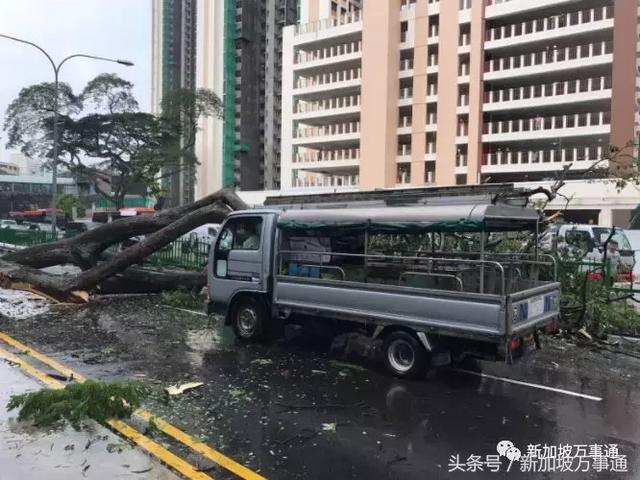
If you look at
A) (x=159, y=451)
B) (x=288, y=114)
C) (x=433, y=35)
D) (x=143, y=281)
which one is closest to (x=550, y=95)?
(x=433, y=35)

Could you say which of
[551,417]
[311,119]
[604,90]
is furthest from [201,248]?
[311,119]

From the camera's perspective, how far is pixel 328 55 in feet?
194

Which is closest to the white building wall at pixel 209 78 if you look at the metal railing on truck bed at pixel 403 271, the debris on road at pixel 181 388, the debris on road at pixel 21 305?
the debris on road at pixel 21 305

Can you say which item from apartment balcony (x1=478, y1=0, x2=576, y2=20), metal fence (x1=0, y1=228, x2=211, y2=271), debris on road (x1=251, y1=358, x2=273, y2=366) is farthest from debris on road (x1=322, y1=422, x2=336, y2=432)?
apartment balcony (x1=478, y1=0, x2=576, y2=20)

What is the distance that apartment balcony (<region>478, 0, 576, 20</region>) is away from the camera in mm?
42906

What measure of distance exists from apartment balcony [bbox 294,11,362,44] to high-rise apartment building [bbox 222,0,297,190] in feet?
126

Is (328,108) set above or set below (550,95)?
above

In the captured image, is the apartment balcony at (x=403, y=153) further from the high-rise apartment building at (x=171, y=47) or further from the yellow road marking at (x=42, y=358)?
the high-rise apartment building at (x=171, y=47)

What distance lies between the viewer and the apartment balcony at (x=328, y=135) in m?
55.4

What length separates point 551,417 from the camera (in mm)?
5781

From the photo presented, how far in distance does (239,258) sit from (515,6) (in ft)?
142

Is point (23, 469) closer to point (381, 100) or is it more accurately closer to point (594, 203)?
point (594, 203)

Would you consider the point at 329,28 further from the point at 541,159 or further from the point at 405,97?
the point at 541,159

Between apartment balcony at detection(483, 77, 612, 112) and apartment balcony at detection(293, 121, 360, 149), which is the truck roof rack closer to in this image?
apartment balcony at detection(483, 77, 612, 112)
